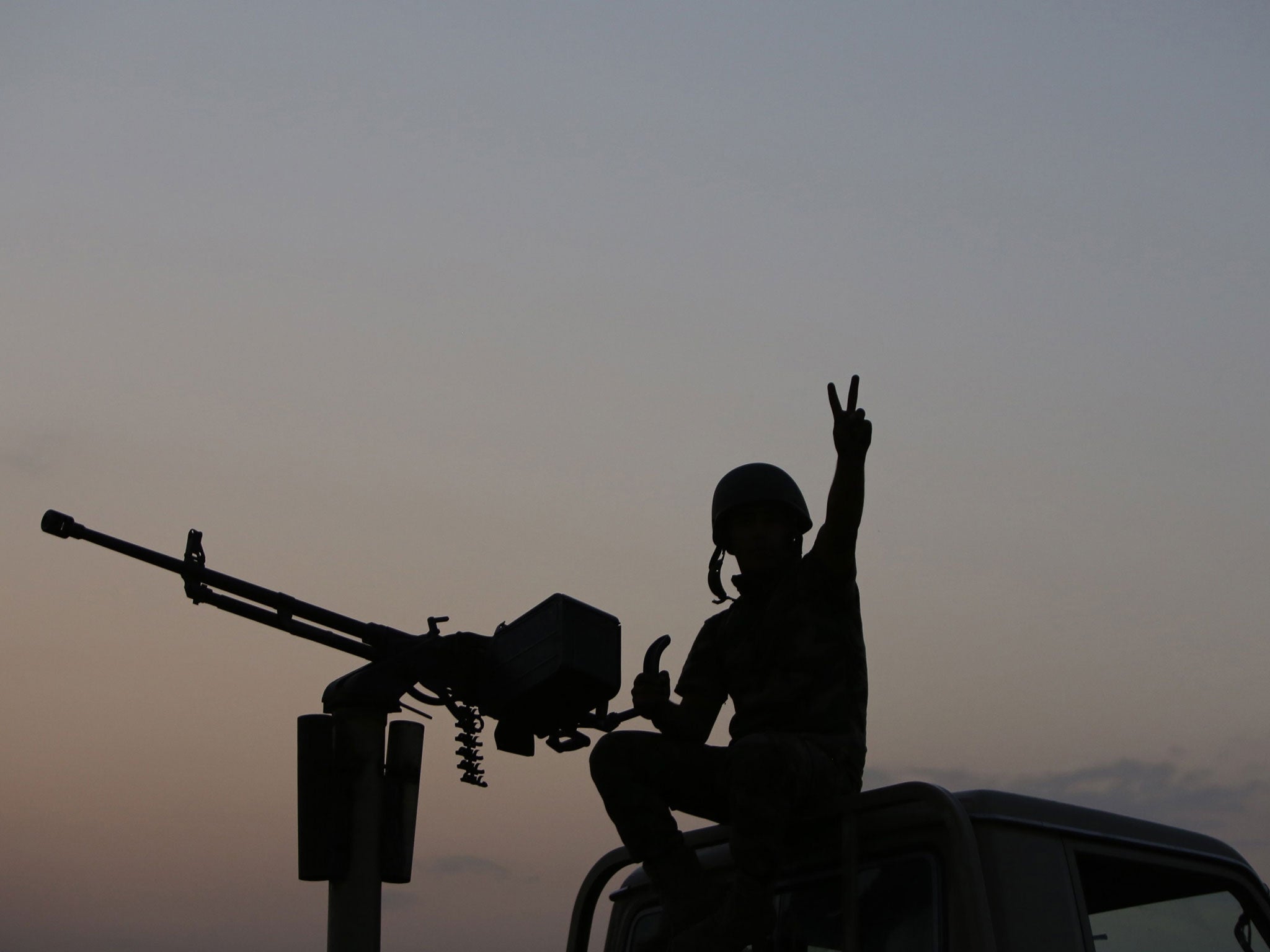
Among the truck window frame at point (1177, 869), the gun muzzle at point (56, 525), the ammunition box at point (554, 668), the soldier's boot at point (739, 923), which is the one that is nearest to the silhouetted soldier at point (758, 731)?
the soldier's boot at point (739, 923)

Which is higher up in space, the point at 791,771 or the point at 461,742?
the point at 461,742

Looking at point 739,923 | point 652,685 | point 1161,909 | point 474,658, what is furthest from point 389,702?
point 1161,909

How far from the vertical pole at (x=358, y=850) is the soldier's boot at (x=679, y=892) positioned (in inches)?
48.2

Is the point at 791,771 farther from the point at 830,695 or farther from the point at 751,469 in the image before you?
the point at 751,469

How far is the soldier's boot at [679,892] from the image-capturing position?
3652 mm

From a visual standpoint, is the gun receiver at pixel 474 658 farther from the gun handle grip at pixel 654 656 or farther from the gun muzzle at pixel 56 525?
the gun handle grip at pixel 654 656

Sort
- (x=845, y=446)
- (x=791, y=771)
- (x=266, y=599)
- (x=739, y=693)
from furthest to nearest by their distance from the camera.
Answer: (x=266, y=599), (x=739, y=693), (x=845, y=446), (x=791, y=771)

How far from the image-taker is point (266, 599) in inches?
236

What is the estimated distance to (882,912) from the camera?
11.6ft

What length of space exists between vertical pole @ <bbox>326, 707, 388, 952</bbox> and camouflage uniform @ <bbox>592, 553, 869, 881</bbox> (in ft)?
3.83

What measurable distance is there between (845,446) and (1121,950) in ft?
4.78

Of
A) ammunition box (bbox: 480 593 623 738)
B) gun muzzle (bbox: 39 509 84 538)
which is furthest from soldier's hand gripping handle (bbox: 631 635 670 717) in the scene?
gun muzzle (bbox: 39 509 84 538)

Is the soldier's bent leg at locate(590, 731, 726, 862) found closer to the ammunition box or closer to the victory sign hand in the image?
the victory sign hand

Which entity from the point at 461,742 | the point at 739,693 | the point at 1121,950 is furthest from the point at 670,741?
the point at 461,742
